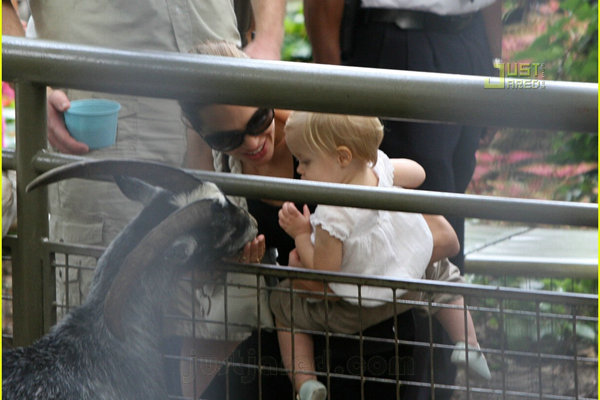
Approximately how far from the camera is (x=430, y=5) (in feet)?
10.4

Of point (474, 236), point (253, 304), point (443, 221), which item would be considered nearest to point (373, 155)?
point (443, 221)

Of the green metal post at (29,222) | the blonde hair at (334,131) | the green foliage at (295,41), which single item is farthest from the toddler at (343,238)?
the green foliage at (295,41)

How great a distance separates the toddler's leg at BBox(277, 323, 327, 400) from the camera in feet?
7.11

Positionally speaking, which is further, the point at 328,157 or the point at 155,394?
the point at 328,157

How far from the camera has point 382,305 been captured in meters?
2.25

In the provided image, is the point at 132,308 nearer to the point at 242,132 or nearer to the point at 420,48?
the point at 242,132

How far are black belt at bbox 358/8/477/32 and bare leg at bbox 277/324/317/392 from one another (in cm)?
127

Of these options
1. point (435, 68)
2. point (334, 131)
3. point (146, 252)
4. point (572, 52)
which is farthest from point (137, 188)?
point (572, 52)

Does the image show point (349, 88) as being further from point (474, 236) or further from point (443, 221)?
point (474, 236)

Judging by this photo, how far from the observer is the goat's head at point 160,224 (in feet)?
5.72

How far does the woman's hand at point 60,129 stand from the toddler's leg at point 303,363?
741 millimetres

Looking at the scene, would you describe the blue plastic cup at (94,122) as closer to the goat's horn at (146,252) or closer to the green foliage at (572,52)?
the goat's horn at (146,252)

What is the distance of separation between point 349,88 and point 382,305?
75 centimetres

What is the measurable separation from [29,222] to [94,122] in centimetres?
57
